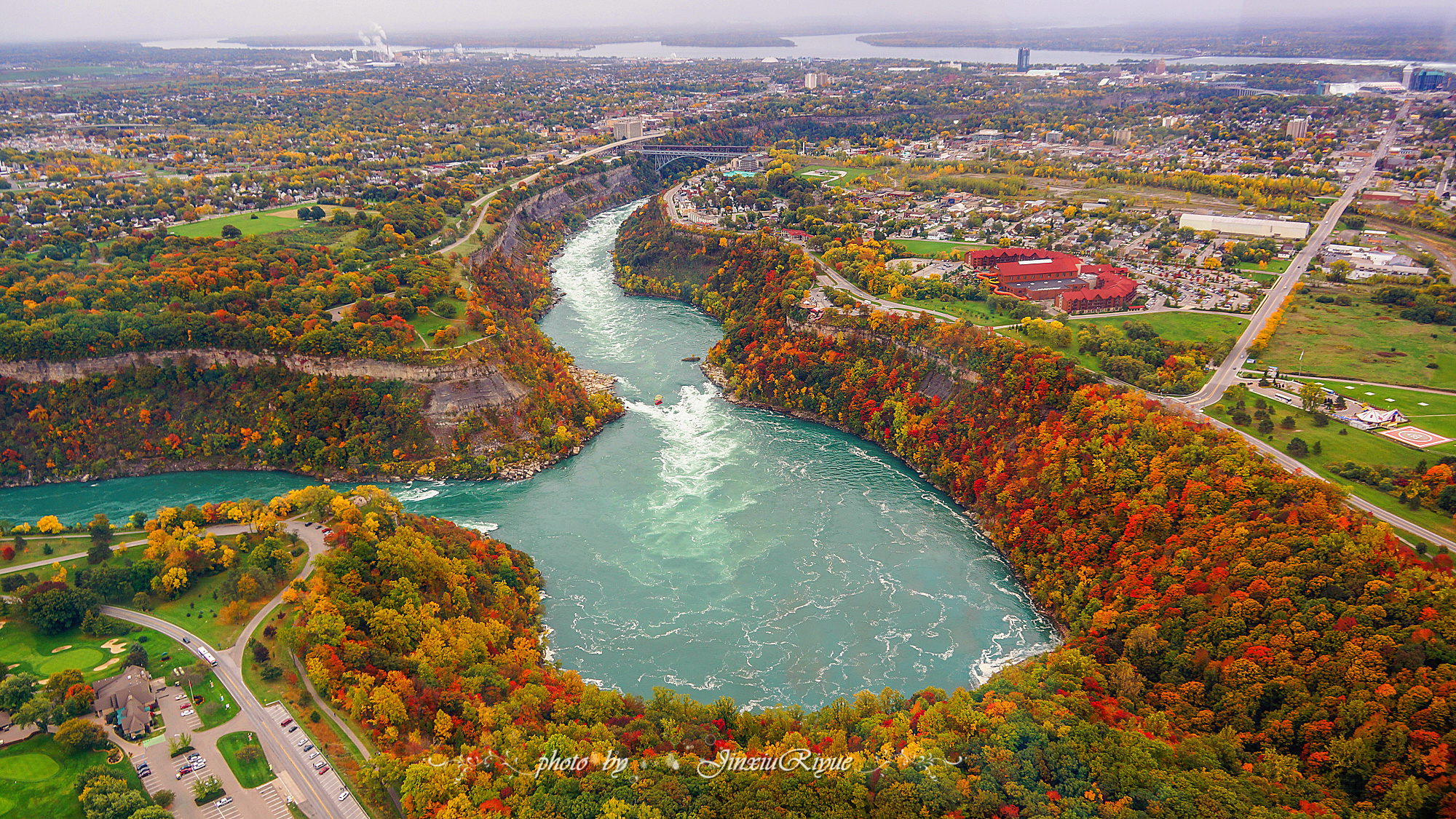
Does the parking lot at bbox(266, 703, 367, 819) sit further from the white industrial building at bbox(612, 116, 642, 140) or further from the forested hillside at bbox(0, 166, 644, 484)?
the white industrial building at bbox(612, 116, 642, 140)

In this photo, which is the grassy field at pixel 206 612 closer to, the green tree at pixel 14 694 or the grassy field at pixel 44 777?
the green tree at pixel 14 694

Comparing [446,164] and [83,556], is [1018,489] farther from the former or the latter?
[446,164]

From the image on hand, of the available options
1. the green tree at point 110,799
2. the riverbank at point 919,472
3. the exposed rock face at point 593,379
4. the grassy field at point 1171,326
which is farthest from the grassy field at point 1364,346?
the green tree at point 110,799

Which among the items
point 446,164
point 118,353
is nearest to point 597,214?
point 446,164

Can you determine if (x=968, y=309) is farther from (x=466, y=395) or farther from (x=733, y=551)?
(x=466, y=395)

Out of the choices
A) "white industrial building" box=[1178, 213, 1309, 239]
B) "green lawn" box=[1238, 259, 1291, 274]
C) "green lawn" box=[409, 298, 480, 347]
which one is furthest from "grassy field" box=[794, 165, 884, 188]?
"green lawn" box=[409, 298, 480, 347]

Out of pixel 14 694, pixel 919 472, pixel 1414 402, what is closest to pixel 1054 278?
pixel 919 472
